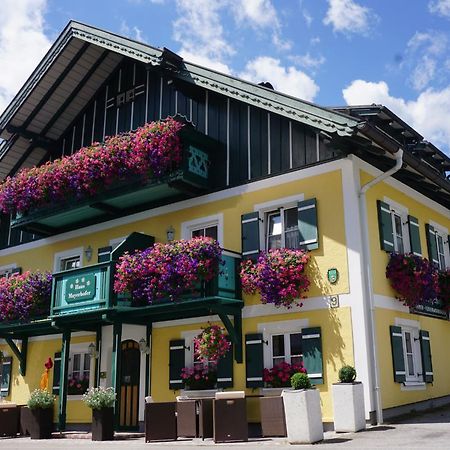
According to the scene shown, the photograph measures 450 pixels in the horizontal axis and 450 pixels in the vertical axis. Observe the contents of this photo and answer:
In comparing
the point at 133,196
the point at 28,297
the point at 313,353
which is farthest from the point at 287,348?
the point at 28,297

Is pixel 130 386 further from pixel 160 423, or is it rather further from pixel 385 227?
pixel 385 227

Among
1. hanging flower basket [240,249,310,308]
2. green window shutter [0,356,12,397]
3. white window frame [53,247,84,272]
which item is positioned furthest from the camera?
green window shutter [0,356,12,397]

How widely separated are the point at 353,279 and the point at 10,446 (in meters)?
7.85

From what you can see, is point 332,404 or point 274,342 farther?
point 274,342

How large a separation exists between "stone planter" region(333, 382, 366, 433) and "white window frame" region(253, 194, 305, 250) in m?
3.95

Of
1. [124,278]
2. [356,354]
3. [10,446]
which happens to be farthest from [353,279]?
[10,446]

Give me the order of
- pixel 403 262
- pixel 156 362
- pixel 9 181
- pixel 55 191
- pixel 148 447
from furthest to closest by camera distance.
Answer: pixel 9 181 < pixel 55 191 < pixel 156 362 < pixel 403 262 < pixel 148 447

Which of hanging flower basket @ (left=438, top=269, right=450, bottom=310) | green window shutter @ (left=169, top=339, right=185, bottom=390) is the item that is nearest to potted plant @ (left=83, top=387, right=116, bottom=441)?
green window shutter @ (left=169, top=339, right=185, bottom=390)

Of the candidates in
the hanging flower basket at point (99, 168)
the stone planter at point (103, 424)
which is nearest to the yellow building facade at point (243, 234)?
the hanging flower basket at point (99, 168)

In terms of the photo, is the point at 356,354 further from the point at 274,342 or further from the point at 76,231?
the point at 76,231

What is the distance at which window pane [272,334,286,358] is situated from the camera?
1315 centimetres

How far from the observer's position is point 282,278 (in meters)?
12.7

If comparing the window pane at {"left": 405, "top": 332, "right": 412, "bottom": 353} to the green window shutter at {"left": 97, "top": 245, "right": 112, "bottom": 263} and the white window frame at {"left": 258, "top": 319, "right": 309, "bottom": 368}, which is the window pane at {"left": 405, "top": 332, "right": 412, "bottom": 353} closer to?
the white window frame at {"left": 258, "top": 319, "right": 309, "bottom": 368}

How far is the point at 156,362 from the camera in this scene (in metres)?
15.1
